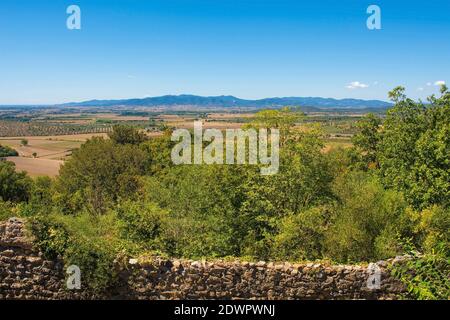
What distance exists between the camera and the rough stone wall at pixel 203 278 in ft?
38.6

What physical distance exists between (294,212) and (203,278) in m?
8.92

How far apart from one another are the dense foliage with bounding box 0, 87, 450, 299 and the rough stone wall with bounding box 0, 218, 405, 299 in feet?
2.04

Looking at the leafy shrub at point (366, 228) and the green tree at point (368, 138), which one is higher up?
the green tree at point (368, 138)

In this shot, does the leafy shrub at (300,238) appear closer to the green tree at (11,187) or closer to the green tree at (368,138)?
the green tree at (368,138)

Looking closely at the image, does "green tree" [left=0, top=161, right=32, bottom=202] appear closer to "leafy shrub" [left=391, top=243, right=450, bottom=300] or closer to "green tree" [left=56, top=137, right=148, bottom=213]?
"green tree" [left=56, top=137, right=148, bottom=213]

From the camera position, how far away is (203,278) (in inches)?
464

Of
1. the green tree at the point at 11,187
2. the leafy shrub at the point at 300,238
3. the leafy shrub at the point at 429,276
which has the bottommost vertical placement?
the green tree at the point at 11,187

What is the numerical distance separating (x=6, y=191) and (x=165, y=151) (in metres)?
15.8

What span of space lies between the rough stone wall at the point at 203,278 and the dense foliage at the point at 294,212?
0.62m

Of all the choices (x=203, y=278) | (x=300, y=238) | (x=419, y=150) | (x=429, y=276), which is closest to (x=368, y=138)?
(x=419, y=150)

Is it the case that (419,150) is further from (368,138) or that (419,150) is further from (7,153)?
(7,153)

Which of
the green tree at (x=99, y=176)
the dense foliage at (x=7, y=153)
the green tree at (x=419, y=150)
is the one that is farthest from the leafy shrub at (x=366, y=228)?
the dense foliage at (x=7, y=153)

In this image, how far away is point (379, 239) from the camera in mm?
15586
